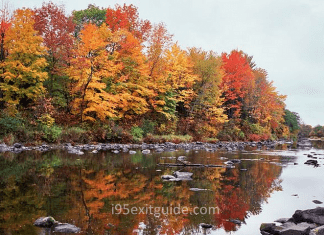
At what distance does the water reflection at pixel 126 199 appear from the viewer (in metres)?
5.56

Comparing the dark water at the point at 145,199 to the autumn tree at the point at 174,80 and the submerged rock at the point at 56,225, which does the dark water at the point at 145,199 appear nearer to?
the submerged rock at the point at 56,225

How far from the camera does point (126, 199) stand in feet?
24.6

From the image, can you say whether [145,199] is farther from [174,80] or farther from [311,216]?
[174,80]

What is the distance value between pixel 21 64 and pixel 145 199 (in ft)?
Answer: 71.0

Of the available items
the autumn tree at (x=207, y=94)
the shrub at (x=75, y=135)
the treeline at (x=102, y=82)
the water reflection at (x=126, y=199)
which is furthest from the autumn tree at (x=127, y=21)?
the water reflection at (x=126, y=199)

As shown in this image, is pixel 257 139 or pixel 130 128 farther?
pixel 257 139

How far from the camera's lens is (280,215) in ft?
22.1

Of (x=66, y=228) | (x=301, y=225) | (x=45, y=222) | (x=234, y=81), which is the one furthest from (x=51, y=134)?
(x=234, y=81)

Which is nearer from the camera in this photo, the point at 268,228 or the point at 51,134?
the point at 268,228

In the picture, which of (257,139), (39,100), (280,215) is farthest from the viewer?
(257,139)

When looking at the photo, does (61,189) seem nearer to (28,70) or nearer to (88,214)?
Answer: (88,214)

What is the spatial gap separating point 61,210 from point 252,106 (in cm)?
4640

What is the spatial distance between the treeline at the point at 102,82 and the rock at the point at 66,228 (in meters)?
18.5

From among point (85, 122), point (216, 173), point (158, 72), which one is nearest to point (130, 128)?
point (85, 122)
